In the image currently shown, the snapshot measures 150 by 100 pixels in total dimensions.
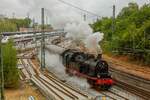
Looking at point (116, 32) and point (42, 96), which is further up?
point (116, 32)

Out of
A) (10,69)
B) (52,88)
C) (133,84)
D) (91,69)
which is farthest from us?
(10,69)

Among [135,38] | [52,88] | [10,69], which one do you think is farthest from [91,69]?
[135,38]

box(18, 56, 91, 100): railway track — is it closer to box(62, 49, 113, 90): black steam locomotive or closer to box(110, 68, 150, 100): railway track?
box(62, 49, 113, 90): black steam locomotive

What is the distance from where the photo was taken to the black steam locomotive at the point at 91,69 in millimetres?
31109

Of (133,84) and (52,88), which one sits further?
(133,84)

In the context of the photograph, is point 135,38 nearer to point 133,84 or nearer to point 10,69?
point 133,84

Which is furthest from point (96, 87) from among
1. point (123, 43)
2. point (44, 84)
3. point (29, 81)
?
point (123, 43)

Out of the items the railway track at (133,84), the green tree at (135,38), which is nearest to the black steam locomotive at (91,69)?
the railway track at (133,84)

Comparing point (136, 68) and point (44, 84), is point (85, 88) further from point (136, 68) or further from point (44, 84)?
point (136, 68)

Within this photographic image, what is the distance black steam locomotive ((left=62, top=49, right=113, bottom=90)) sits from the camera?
31109 millimetres

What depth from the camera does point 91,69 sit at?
104ft

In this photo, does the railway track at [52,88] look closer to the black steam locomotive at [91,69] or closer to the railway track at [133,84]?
the black steam locomotive at [91,69]

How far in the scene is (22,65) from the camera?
5278 cm

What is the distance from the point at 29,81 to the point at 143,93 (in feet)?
52.4
